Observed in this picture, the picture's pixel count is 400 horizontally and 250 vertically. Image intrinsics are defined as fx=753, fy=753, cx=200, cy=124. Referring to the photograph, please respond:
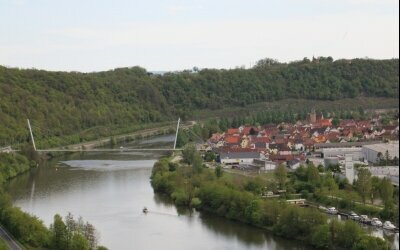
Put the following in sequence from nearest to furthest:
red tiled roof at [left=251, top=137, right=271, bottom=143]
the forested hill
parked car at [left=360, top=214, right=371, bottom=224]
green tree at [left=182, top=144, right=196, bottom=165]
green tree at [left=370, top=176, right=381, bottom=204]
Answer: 1. parked car at [left=360, top=214, right=371, bottom=224]
2. green tree at [left=370, top=176, right=381, bottom=204]
3. green tree at [left=182, top=144, right=196, bottom=165]
4. red tiled roof at [left=251, top=137, right=271, bottom=143]
5. the forested hill

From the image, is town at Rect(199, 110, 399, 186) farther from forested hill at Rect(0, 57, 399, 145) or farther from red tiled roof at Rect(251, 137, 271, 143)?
forested hill at Rect(0, 57, 399, 145)

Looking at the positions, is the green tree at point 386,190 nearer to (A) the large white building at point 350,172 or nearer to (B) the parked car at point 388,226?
(B) the parked car at point 388,226

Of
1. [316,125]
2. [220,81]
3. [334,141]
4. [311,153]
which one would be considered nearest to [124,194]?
[311,153]

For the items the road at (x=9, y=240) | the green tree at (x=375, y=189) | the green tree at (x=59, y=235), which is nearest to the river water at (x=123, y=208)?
the green tree at (x=59, y=235)

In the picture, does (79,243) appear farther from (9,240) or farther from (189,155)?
(189,155)

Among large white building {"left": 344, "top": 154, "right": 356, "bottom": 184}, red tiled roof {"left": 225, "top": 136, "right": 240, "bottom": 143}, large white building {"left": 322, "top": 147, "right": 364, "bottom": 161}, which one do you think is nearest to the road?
large white building {"left": 344, "top": 154, "right": 356, "bottom": 184}
